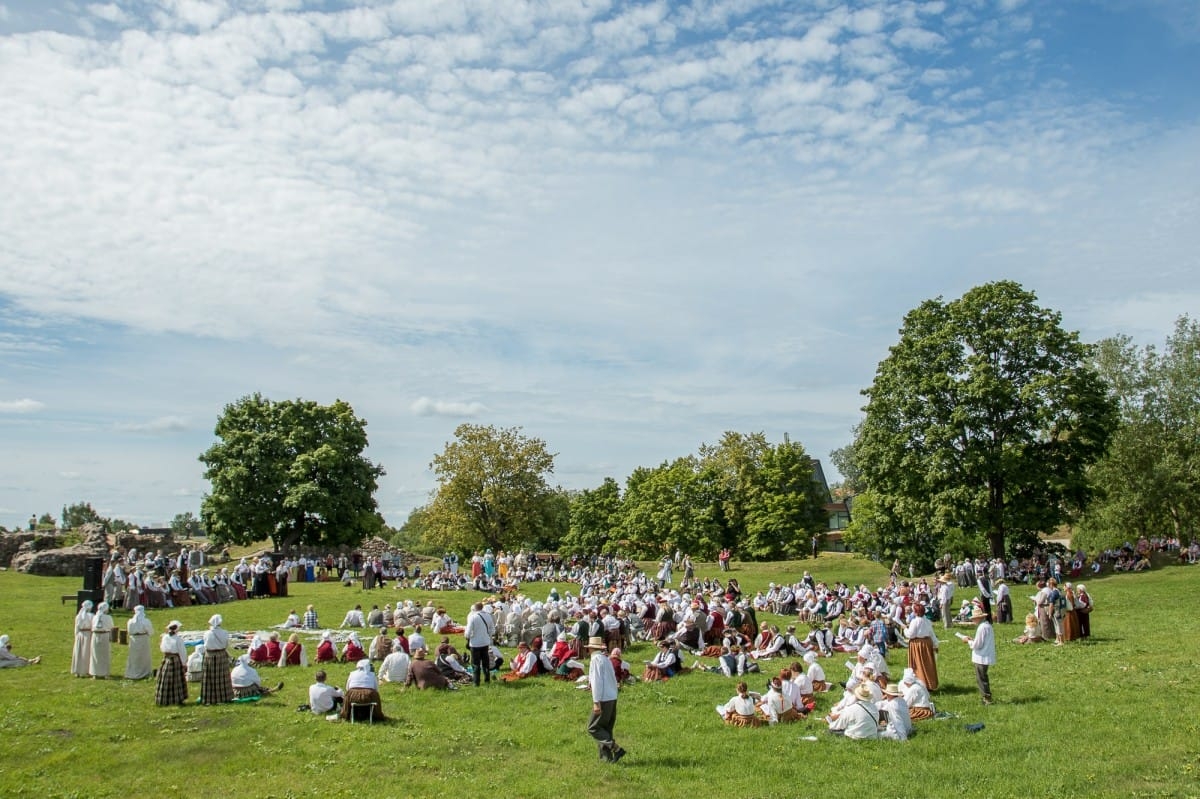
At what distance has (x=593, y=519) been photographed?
3118 inches

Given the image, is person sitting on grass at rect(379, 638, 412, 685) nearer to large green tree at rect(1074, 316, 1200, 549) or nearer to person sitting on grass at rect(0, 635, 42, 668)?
person sitting on grass at rect(0, 635, 42, 668)

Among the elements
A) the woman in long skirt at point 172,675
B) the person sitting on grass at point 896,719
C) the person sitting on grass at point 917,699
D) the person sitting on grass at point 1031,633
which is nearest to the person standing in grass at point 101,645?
the woman in long skirt at point 172,675

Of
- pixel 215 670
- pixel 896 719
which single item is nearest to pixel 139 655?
pixel 215 670

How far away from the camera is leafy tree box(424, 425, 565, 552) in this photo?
206ft

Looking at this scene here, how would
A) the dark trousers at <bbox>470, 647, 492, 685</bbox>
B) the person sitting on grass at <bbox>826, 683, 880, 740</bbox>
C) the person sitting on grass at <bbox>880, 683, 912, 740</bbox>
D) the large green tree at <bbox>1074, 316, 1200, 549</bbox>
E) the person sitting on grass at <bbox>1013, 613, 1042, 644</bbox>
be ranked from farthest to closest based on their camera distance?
the large green tree at <bbox>1074, 316, 1200, 549</bbox>
the person sitting on grass at <bbox>1013, 613, 1042, 644</bbox>
the dark trousers at <bbox>470, 647, 492, 685</bbox>
the person sitting on grass at <bbox>826, 683, 880, 740</bbox>
the person sitting on grass at <bbox>880, 683, 912, 740</bbox>

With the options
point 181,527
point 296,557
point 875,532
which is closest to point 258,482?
point 296,557

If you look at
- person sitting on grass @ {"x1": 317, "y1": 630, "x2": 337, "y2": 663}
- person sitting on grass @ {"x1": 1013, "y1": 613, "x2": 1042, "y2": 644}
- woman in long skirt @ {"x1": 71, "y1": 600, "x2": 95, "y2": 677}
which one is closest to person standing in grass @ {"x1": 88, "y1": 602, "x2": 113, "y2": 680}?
woman in long skirt @ {"x1": 71, "y1": 600, "x2": 95, "y2": 677}

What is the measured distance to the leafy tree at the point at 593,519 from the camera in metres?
77.9

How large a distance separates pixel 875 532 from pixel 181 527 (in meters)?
91.2

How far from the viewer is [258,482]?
52.2m

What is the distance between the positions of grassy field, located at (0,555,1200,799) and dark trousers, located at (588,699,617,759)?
302 millimetres

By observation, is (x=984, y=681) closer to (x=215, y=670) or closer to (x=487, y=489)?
(x=215, y=670)

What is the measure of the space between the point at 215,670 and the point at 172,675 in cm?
73

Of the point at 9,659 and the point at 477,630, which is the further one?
the point at 9,659
